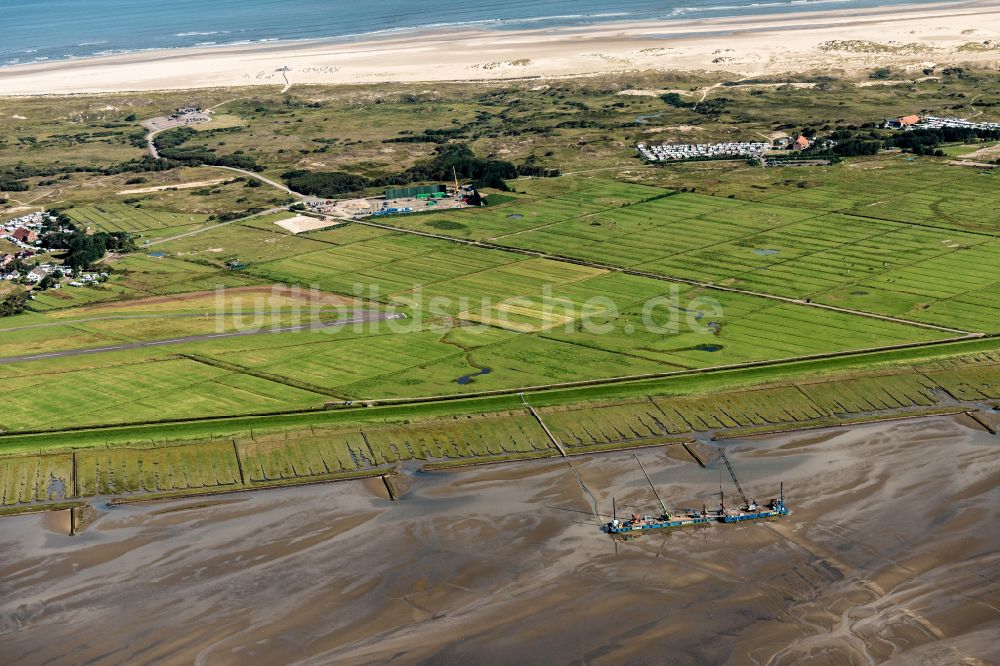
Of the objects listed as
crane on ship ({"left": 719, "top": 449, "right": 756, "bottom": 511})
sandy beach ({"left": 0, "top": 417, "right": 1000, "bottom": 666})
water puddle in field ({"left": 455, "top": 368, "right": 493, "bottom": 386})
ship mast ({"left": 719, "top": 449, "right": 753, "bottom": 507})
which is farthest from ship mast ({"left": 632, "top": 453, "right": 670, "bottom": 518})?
water puddle in field ({"left": 455, "top": 368, "right": 493, "bottom": 386})

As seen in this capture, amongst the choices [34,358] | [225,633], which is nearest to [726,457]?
[225,633]

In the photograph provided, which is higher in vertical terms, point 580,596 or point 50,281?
point 50,281

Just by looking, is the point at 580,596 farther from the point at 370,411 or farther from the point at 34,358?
the point at 34,358

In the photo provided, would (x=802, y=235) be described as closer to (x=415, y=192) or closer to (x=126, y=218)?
(x=415, y=192)

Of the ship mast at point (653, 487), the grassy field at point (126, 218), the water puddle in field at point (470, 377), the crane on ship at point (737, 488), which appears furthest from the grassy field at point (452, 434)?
the grassy field at point (126, 218)

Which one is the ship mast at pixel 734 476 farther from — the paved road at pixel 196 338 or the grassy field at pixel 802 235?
the paved road at pixel 196 338
